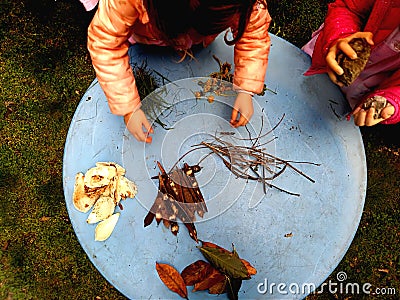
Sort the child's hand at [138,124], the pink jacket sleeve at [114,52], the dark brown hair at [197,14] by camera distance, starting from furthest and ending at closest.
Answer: the child's hand at [138,124]
the pink jacket sleeve at [114,52]
the dark brown hair at [197,14]

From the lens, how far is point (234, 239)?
1.05 meters

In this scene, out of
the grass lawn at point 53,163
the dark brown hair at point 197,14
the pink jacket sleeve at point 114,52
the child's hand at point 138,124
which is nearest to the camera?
the dark brown hair at point 197,14

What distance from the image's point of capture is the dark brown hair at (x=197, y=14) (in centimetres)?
76

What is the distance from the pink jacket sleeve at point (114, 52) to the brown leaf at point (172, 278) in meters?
0.38

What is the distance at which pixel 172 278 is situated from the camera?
101 cm

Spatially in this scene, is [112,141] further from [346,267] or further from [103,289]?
[346,267]

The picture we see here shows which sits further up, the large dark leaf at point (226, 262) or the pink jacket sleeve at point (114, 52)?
the pink jacket sleeve at point (114, 52)

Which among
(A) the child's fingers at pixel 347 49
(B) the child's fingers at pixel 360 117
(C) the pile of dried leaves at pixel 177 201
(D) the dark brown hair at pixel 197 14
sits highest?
(D) the dark brown hair at pixel 197 14

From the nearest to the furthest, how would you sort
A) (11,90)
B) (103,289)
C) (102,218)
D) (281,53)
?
(102,218)
(281,53)
(103,289)
(11,90)

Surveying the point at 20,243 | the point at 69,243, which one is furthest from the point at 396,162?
the point at 20,243

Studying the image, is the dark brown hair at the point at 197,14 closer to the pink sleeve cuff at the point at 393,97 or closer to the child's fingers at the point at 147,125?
the child's fingers at the point at 147,125

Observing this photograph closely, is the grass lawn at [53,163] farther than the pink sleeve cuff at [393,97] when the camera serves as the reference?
Yes

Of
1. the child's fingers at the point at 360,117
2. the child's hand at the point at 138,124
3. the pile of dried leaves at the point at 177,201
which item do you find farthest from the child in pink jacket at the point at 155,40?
the child's fingers at the point at 360,117

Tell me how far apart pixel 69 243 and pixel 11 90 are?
0.55 m
